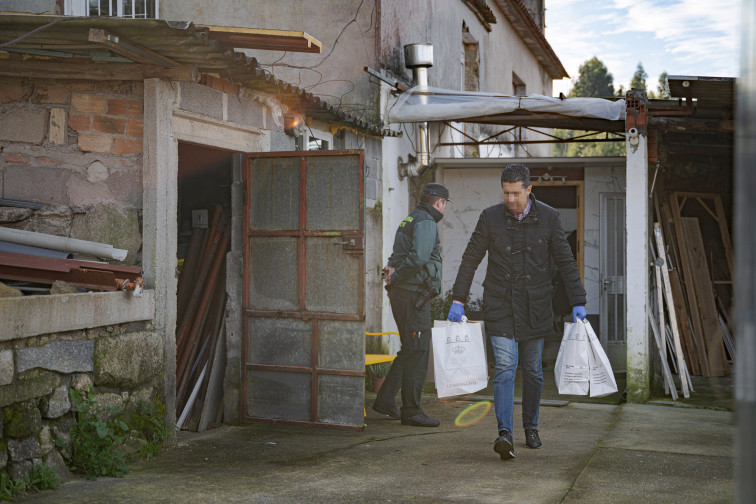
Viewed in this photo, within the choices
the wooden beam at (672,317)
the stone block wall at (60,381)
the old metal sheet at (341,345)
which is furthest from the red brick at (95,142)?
the wooden beam at (672,317)

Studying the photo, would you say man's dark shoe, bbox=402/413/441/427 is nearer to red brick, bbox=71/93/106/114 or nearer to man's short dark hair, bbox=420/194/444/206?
man's short dark hair, bbox=420/194/444/206

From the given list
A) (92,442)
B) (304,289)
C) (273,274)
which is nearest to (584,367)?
(304,289)

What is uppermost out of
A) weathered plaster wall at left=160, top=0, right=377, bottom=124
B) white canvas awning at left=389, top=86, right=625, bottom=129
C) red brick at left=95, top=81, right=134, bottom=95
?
weathered plaster wall at left=160, top=0, right=377, bottom=124

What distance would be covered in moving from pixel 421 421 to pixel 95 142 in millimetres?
3291

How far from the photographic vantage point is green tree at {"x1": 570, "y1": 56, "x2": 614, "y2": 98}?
58250 mm

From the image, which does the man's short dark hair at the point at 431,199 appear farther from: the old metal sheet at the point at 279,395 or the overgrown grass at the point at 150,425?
the overgrown grass at the point at 150,425

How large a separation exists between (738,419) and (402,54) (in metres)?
10.0

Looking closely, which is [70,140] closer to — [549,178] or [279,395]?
[279,395]

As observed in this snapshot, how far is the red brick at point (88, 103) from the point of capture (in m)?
5.84

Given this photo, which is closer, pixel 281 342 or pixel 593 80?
pixel 281 342

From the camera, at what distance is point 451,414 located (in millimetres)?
7535

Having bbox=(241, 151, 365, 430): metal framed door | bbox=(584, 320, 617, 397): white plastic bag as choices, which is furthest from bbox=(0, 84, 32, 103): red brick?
bbox=(584, 320, 617, 397): white plastic bag

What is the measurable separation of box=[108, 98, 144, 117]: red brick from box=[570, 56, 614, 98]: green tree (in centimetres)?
5482

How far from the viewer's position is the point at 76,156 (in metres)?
5.89
